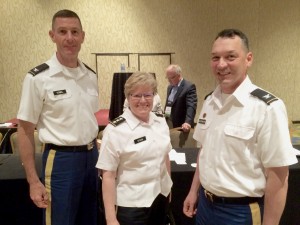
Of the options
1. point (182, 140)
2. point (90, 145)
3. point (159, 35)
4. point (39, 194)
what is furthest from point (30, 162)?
point (159, 35)

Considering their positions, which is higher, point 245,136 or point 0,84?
point 0,84

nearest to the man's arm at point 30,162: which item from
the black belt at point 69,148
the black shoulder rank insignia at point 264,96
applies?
the black belt at point 69,148

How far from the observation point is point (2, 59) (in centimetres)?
595

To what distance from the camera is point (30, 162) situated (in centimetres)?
168

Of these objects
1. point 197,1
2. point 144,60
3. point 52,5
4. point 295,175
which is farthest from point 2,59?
point 295,175

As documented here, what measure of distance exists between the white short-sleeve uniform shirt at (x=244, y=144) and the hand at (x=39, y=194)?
0.94 meters

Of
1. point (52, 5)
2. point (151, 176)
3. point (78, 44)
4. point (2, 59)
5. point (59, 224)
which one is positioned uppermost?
point (52, 5)

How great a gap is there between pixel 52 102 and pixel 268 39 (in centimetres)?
610

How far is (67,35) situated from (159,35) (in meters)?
4.84

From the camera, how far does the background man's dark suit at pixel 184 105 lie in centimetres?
398

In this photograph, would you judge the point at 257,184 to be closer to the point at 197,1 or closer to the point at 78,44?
the point at 78,44

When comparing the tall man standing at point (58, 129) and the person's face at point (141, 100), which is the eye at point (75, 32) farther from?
the person's face at point (141, 100)

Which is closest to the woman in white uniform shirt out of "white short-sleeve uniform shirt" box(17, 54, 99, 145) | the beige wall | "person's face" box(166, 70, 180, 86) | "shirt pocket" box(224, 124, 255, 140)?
"white short-sleeve uniform shirt" box(17, 54, 99, 145)

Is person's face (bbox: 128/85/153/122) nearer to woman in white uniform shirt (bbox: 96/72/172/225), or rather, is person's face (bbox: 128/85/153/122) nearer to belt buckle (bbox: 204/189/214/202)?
woman in white uniform shirt (bbox: 96/72/172/225)
